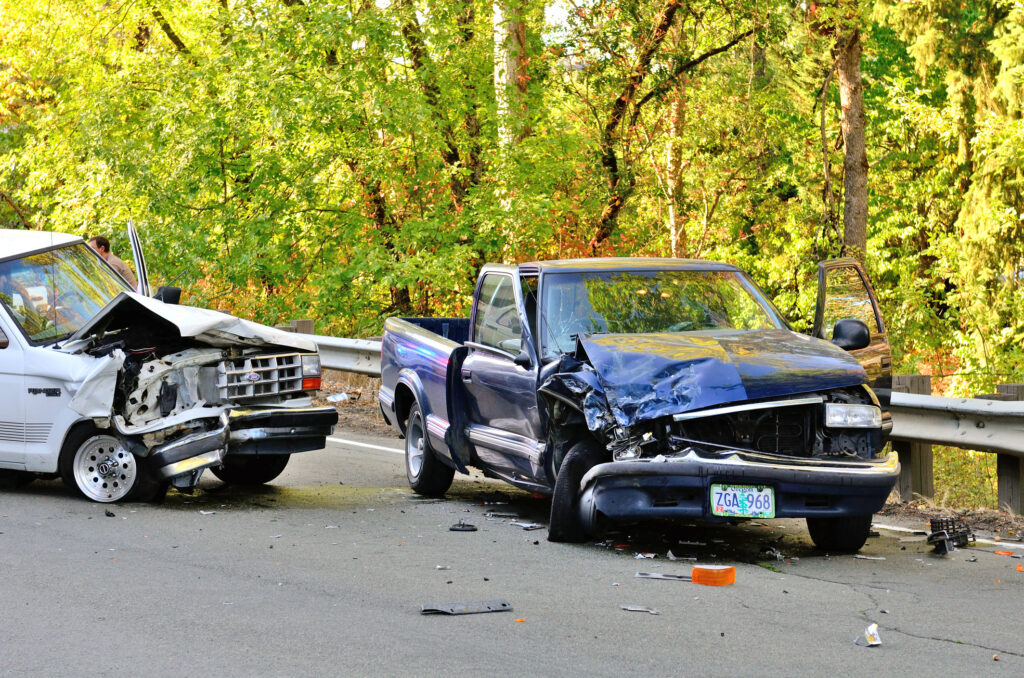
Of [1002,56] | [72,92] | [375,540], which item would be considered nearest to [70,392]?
[375,540]

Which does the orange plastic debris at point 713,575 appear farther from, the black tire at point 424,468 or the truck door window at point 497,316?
the black tire at point 424,468

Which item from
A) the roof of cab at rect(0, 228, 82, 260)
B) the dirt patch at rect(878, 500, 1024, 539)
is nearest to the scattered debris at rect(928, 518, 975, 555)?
the dirt patch at rect(878, 500, 1024, 539)

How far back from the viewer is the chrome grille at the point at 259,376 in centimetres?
938

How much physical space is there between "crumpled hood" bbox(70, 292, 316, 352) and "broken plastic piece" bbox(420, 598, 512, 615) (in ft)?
12.3

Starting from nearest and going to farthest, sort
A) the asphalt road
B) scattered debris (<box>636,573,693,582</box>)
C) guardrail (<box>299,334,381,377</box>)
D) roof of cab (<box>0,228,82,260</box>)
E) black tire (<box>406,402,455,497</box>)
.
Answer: the asphalt road, scattered debris (<box>636,573,693,582</box>), black tire (<box>406,402,455,497</box>), roof of cab (<box>0,228,82,260</box>), guardrail (<box>299,334,381,377</box>)

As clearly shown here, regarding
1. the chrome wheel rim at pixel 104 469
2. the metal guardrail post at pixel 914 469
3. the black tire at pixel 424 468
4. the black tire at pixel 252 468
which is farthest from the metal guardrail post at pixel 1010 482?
the chrome wheel rim at pixel 104 469

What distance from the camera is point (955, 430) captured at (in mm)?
9047

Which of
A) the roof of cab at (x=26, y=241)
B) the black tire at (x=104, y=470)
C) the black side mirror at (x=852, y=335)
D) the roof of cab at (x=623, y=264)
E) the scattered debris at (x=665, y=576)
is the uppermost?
the roof of cab at (x=26, y=241)

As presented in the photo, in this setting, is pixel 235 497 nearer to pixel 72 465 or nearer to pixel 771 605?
pixel 72 465

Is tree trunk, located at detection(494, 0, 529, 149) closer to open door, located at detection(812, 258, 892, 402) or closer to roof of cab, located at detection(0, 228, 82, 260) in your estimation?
roof of cab, located at detection(0, 228, 82, 260)

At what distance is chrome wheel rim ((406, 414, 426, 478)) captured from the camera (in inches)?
405

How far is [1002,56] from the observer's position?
29.3 metres

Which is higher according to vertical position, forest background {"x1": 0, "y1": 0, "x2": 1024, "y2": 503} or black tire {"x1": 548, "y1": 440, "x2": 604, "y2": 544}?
forest background {"x1": 0, "y1": 0, "x2": 1024, "y2": 503}

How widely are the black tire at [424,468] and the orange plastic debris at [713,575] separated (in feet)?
11.3
